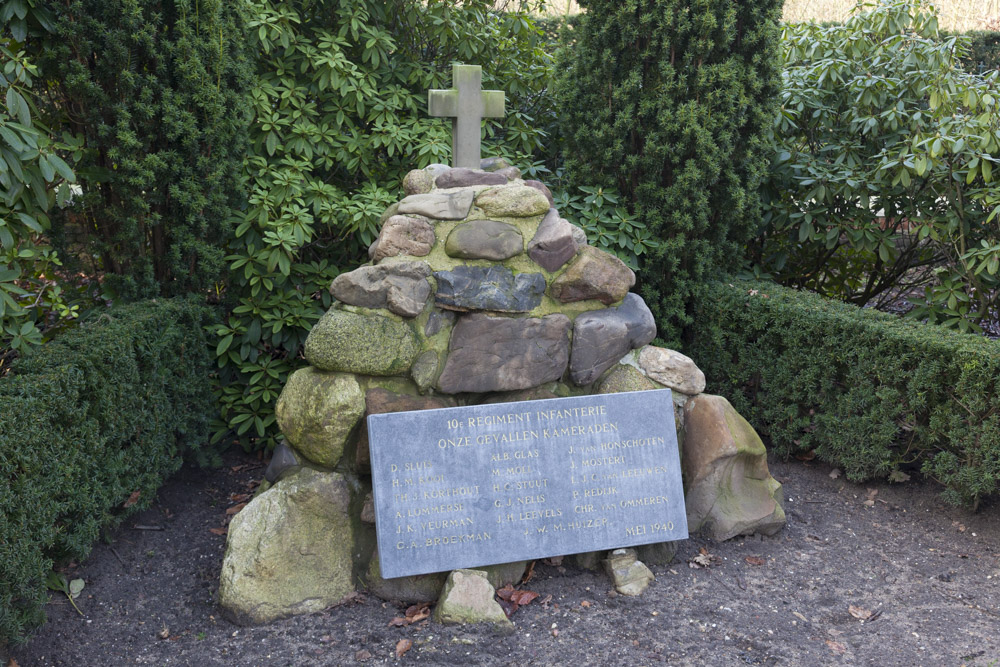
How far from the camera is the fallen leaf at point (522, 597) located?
11.1ft

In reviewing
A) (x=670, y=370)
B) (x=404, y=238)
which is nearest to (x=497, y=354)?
(x=404, y=238)

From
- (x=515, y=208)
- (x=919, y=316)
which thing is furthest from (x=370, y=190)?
(x=919, y=316)

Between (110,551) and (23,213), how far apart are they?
1630mm

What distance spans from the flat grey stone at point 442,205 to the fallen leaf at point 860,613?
251cm

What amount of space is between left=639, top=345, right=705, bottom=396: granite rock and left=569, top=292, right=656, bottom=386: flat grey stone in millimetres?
116

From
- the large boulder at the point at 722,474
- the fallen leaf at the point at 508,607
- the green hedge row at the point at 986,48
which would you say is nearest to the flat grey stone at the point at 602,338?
the large boulder at the point at 722,474

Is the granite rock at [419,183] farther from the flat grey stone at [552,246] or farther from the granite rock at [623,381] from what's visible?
the granite rock at [623,381]

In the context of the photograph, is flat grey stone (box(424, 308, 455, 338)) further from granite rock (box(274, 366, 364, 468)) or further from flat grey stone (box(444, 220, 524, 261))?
granite rock (box(274, 366, 364, 468))

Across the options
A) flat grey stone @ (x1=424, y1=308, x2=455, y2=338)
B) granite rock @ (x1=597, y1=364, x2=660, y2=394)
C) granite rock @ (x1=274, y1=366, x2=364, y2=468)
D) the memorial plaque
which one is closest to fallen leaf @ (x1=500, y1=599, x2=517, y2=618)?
the memorial plaque

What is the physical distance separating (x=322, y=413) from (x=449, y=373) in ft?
1.95

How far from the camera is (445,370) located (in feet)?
11.5

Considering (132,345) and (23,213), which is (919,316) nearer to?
(132,345)

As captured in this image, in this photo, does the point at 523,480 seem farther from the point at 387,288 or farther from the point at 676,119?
the point at 676,119

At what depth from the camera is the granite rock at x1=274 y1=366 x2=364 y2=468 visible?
3393mm
